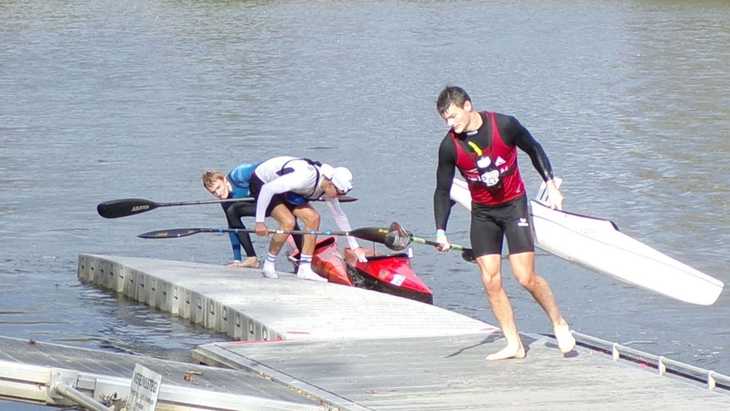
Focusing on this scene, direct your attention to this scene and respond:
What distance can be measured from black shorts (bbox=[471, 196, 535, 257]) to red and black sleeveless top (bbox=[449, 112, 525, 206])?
0.05 metres

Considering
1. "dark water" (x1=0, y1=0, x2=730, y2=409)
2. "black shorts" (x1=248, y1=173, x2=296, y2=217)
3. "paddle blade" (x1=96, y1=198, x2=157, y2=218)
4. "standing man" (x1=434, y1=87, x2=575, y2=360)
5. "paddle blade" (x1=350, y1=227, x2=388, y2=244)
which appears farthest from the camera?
"paddle blade" (x1=96, y1=198, x2=157, y2=218)

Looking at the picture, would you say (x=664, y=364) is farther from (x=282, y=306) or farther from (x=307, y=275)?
(x=307, y=275)

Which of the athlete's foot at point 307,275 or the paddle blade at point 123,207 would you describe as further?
the paddle blade at point 123,207

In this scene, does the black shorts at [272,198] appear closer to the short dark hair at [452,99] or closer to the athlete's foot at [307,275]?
the athlete's foot at [307,275]

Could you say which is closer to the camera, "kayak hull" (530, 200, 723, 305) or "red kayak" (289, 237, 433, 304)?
"kayak hull" (530, 200, 723, 305)

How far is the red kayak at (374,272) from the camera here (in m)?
13.9

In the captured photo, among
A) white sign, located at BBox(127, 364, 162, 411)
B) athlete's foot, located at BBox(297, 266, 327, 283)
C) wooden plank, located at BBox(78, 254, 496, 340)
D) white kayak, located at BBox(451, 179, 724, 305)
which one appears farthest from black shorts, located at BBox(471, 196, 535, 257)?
athlete's foot, located at BBox(297, 266, 327, 283)

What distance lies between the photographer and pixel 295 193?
13.6 m

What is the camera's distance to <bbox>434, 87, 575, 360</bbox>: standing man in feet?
33.0

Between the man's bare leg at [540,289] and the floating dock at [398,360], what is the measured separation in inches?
6.1

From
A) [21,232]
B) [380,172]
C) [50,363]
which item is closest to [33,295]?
[21,232]

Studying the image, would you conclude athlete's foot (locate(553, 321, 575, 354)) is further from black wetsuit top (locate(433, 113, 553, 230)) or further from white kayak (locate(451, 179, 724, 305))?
black wetsuit top (locate(433, 113, 553, 230))

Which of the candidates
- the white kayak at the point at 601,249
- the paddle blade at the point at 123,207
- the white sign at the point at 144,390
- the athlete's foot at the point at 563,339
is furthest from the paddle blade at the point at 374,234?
the white sign at the point at 144,390

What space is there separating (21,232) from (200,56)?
75.6 feet
